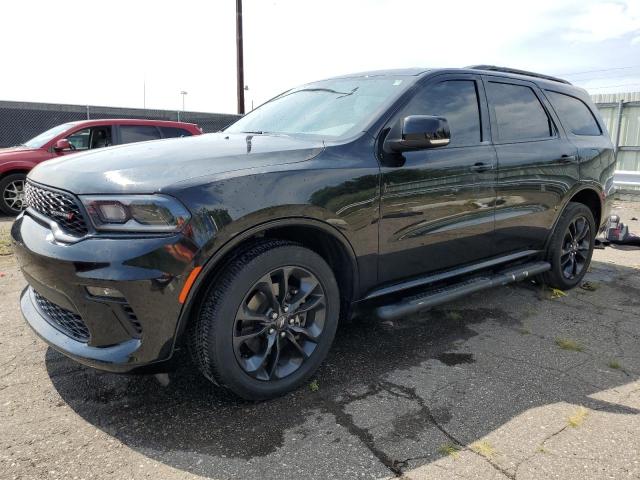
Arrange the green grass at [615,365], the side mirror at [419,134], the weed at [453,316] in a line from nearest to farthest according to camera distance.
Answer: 1. the side mirror at [419,134]
2. the green grass at [615,365]
3. the weed at [453,316]

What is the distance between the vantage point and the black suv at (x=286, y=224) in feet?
7.21

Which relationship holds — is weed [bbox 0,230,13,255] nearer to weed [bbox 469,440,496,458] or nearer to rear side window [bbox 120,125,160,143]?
rear side window [bbox 120,125,160,143]

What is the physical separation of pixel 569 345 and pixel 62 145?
785 centimetres

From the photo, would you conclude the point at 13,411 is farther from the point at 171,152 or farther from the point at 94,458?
the point at 171,152

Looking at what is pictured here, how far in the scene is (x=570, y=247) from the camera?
185 inches

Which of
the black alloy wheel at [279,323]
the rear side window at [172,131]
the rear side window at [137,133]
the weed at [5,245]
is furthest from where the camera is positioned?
the rear side window at [172,131]

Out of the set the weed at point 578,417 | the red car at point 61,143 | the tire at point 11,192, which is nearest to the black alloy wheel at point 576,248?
the weed at point 578,417

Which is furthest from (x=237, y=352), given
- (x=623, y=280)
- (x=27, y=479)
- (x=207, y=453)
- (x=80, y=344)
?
(x=623, y=280)

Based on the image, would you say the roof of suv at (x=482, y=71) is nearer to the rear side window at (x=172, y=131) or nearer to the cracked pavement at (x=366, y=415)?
the cracked pavement at (x=366, y=415)

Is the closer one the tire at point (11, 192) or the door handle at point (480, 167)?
the door handle at point (480, 167)

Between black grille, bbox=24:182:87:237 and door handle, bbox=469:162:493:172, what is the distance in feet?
8.00

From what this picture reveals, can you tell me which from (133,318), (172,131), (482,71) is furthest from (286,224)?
(172,131)

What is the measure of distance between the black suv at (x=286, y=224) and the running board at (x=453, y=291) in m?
0.01

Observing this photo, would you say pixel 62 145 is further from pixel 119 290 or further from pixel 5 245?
pixel 119 290
